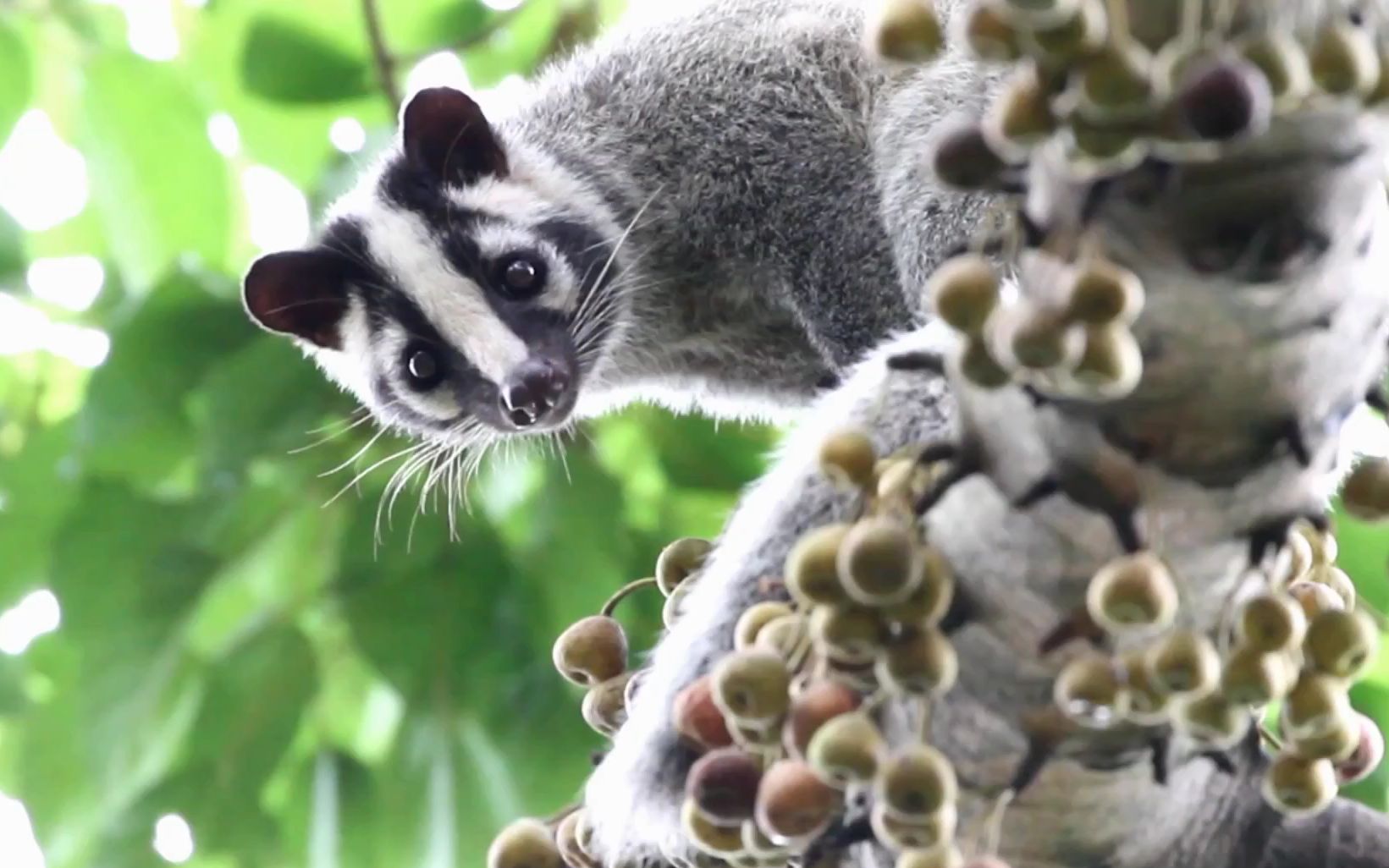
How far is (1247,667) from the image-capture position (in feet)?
4.00

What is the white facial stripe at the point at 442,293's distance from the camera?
314 centimetres

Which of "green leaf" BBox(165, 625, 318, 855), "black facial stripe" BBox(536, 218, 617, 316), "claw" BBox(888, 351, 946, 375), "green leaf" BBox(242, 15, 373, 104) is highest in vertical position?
"claw" BBox(888, 351, 946, 375)

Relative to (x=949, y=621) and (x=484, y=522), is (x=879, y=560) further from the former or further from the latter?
(x=484, y=522)

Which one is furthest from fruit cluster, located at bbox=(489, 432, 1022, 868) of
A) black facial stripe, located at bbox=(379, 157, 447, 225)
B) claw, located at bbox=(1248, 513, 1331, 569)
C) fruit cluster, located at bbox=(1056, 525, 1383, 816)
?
black facial stripe, located at bbox=(379, 157, 447, 225)

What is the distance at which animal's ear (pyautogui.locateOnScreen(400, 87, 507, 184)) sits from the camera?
10.9 feet

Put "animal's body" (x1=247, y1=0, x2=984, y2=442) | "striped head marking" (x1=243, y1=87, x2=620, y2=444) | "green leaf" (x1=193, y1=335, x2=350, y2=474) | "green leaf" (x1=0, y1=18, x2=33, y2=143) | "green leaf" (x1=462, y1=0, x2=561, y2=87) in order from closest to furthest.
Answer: "green leaf" (x1=193, y1=335, x2=350, y2=474) → "animal's body" (x1=247, y1=0, x2=984, y2=442) → "striped head marking" (x1=243, y1=87, x2=620, y2=444) → "green leaf" (x1=0, y1=18, x2=33, y2=143) → "green leaf" (x1=462, y1=0, x2=561, y2=87)

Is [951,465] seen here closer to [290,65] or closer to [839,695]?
[839,695]

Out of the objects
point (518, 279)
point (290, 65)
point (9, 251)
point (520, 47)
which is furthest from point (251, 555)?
point (520, 47)

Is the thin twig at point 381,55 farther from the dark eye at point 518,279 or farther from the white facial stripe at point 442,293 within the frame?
the dark eye at point 518,279

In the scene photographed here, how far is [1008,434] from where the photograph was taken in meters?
1.26

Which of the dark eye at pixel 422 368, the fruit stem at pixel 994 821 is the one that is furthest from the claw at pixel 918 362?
the dark eye at pixel 422 368

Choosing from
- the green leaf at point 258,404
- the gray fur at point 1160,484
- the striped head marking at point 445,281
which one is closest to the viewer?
the gray fur at point 1160,484

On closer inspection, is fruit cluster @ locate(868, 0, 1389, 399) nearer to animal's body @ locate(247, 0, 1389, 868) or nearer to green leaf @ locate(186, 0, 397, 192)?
animal's body @ locate(247, 0, 1389, 868)

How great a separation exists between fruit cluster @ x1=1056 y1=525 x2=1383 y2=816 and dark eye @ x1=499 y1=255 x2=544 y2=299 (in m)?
2.01
